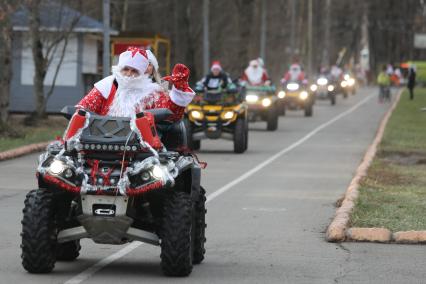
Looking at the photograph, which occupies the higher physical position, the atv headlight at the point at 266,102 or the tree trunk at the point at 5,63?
the tree trunk at the point at 5,63

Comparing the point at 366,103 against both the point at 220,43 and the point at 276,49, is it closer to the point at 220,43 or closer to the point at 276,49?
the point at 220,43

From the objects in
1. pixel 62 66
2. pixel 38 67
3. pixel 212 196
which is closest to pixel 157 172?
pixel 212 196

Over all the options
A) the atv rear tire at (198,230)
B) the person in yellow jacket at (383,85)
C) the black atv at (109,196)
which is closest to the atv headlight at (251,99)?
the person in yellow jacket at (383,85)

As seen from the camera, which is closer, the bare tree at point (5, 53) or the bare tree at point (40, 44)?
the bare tree at point (5, 53)

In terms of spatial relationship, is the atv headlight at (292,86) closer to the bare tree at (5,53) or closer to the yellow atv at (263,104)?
the yellow atv at (263,104)

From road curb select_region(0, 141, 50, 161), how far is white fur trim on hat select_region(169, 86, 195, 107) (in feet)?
47.7

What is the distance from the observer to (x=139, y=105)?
1142 cm

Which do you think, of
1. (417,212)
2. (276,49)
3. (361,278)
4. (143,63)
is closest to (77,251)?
(143,63)

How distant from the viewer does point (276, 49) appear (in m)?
96.9

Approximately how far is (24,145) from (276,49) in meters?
69.5

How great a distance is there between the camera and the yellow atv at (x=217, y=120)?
29328 mm

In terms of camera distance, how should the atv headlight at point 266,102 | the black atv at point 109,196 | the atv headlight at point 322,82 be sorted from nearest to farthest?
1. the black atv at point 109,196
2. the atv headlight at point 266,102
3. the atv headlight at point 322,82

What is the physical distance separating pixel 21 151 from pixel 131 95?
15867mm

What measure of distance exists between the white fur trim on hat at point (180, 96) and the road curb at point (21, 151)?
14540 millimetres
